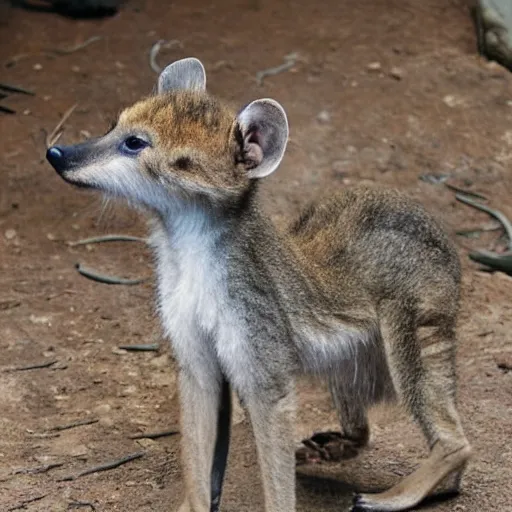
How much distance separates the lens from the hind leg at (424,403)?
18.5 ft

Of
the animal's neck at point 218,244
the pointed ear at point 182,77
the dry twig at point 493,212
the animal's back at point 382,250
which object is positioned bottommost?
the dry twig at point 493,212

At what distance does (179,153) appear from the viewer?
5098 millimetres

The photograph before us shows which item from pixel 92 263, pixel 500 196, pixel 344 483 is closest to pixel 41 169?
pixel 92 263

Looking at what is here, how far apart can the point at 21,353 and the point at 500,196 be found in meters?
3.77

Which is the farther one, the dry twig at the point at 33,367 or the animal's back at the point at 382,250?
the dry twig at the point at 33,367

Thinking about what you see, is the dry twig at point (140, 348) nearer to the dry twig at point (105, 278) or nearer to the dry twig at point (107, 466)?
the dry twig at point (105, 278)

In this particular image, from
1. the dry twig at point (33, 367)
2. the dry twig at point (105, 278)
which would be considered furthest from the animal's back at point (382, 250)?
the dry twig at point (105, 278)

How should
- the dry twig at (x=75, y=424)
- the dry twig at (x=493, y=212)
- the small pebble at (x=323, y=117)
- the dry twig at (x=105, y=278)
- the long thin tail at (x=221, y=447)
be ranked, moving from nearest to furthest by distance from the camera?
1. the long thin tail at (x=221, y=447)
2. the dry twig at (x=75, y=424)
3. the dry twig at (x=105, y=278)
4. the dry twig at (x=493, y=212)
5. the small pebble at (x=323, y=117)

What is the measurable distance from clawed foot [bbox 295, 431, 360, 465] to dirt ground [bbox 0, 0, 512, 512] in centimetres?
5

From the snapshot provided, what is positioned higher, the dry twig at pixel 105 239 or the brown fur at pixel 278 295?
the brown fur at pixel 278 295

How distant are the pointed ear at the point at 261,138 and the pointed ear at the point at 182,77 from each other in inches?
18.0

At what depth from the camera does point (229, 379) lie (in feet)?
17.5

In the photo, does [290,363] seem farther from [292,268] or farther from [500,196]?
[500,196]

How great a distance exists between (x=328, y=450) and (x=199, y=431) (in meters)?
1.01
